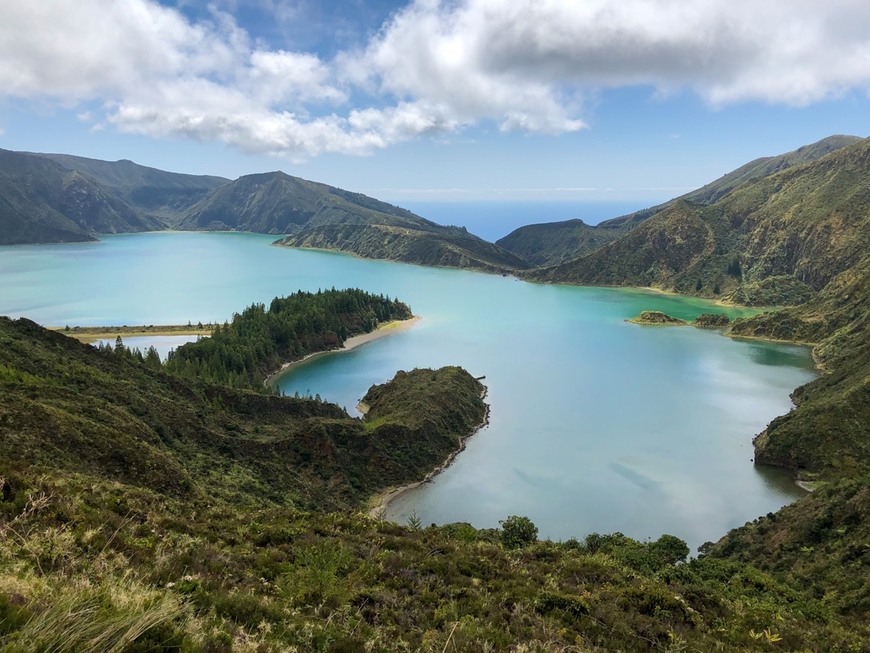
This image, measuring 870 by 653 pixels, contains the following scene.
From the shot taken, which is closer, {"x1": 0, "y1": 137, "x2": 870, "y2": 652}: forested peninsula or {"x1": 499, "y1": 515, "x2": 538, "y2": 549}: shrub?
{"x1": 0, "y1": 137, "x2": 870, "y2": 652}: forested peninsula

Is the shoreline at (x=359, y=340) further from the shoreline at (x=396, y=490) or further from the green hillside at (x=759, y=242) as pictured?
the green hillside at (x=759, y=242)

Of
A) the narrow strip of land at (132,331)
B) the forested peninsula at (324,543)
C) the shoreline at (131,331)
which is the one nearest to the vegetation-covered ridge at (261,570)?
the forested peninsula at (324,543)

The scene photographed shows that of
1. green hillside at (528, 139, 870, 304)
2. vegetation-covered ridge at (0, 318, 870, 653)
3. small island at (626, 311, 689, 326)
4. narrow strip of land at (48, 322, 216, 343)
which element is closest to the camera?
vegetation-covered ridge at (0, 318, 870, 653)

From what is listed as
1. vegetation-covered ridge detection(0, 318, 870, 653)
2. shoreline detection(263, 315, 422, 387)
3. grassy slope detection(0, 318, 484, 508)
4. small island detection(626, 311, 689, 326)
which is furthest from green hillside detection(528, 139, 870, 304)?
vegetation-covered ridge detection(0, 318, 870, 653)

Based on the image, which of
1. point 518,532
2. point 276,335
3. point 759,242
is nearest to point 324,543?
point 518,532

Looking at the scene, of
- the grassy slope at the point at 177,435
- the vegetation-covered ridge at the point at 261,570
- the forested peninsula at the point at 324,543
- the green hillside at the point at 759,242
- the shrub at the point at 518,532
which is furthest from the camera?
the green hillside at the point at 759,242

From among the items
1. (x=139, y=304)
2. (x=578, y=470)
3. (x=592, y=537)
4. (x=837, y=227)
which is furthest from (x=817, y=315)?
(x=139, y=304)

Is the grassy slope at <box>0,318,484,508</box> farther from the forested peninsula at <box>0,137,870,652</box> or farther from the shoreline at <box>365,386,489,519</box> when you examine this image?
the shoreline at <box>365,386,489,519</box>
